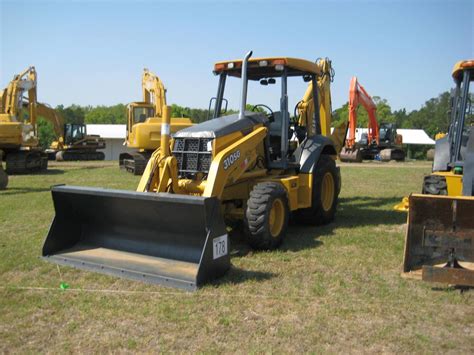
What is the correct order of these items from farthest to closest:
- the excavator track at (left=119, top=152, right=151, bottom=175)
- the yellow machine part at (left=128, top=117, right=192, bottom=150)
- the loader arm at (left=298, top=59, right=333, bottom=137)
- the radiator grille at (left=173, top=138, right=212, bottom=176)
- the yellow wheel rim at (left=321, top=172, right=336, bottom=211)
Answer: the excavator track at (left=119, top=152, right=151, bottom=175), the yellow machine part at (left=128, top=117, right=192, bottom=150), the loader arm at (left=298, top=59, right=333, bottom=137), the yellow wheel rim at (left=321, top=172, right=336, bottom=211), the radiator grille at (left=173, top=138, right=212, bottom=176)

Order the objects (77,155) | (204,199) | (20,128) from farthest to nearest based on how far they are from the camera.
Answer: (77,155), (20,128), (204,199)

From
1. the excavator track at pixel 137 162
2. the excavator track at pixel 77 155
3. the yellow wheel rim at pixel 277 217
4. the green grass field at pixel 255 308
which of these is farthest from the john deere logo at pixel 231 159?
the excavator track at pixel 77 155

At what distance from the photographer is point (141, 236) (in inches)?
233

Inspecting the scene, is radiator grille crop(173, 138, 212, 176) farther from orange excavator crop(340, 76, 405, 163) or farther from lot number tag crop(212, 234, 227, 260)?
orange excavator crop(340, 76, 405, 163)

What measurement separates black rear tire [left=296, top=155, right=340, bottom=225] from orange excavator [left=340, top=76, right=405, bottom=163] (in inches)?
790

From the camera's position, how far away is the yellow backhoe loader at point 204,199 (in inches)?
208

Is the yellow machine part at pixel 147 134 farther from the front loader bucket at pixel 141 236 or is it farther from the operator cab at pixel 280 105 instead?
the front loader bucket at pixel 141 236

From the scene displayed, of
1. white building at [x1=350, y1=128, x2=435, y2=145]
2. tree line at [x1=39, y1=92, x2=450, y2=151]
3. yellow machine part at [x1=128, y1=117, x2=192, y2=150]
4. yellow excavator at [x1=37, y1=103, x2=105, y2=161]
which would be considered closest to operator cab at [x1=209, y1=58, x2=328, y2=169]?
yellow machine part at [x1=128, y1=117, x2=192, y2=150]

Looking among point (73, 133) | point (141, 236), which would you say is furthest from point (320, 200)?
point (73, 133)

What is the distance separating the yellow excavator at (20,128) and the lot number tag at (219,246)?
Result: 16.8 m

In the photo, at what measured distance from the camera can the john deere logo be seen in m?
6.13

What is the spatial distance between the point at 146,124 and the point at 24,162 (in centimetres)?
580

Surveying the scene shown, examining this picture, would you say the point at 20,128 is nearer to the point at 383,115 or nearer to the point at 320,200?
the point at 320,200

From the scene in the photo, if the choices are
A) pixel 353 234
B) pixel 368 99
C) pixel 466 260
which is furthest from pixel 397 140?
pixel 466 260
